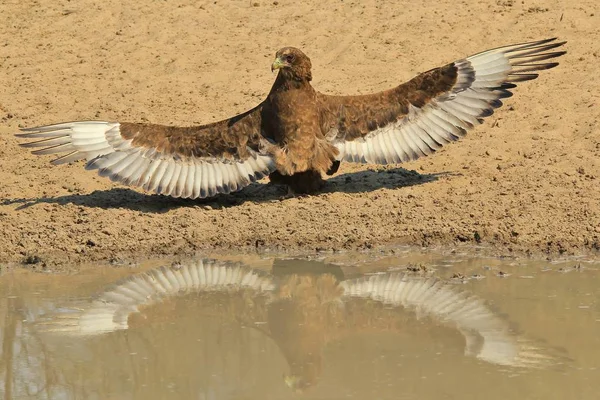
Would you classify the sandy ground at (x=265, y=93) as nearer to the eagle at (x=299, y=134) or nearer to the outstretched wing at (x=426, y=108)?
the eagle at (x=299, y=134)

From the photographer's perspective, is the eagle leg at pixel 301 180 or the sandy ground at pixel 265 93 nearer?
the sandy ground at pixel 265 93

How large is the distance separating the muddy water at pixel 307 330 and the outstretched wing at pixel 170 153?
93 centimetres

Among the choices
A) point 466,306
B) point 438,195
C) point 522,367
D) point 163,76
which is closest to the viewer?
point 522,367

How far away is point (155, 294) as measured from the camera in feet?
24.4

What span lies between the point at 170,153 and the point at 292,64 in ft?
3.95

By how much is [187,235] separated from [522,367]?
3.41 meters

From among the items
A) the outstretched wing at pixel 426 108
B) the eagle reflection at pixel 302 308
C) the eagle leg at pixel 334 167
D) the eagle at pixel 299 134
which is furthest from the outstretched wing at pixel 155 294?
the outstretched wing at pixel 426 108

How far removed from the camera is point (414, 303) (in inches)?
276

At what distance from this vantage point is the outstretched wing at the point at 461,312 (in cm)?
599

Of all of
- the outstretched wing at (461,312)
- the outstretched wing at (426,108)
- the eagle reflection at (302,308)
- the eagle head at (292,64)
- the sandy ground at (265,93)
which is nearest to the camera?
the outstretched wing at (461,312)

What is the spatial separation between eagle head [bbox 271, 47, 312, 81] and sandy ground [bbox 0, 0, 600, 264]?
98 centimetres

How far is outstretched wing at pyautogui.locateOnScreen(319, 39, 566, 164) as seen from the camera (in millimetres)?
8914

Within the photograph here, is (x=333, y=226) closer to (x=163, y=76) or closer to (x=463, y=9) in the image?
(x=163, y=76)

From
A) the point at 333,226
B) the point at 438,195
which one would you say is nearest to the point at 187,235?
the point at 333,226
